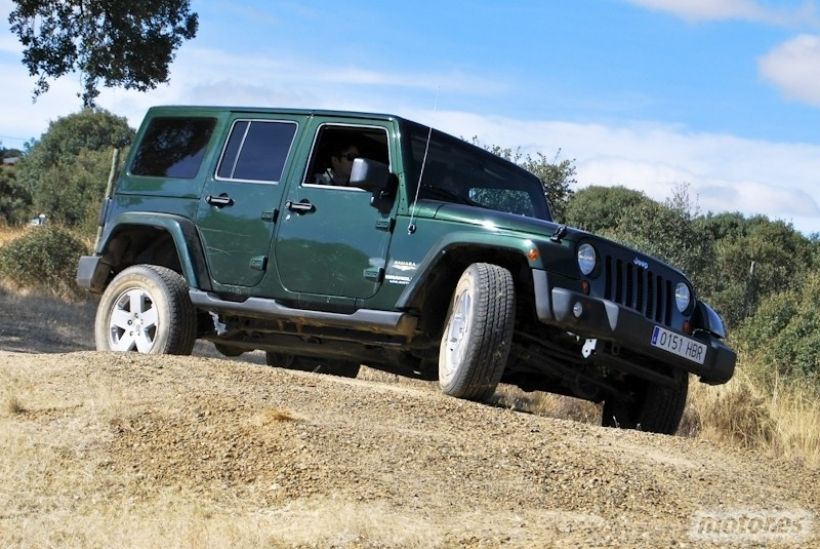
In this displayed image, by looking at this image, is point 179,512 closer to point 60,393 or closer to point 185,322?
point 60,393

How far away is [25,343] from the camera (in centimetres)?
1202

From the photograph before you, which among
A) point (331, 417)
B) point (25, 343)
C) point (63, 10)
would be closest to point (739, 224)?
point (63, 10)

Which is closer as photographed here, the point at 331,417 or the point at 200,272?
the point at 331,417

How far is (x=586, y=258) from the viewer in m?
7.26

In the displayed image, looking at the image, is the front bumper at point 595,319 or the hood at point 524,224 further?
the hood at point 524,224

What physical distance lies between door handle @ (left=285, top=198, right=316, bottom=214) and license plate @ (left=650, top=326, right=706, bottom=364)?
2.30 metres

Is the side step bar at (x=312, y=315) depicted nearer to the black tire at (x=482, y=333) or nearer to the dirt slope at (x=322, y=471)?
the black tire at (x=482, y=333)

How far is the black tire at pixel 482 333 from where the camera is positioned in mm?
7047

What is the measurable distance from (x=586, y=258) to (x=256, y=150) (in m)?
→ 2.66

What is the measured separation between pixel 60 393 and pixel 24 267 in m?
12.2

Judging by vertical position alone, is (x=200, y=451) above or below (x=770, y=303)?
below

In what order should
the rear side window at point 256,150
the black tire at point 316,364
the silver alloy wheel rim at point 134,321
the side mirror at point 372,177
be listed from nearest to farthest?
the side mirror at point 372,177
the rear side window at point 256,150
the silver alloy wheel rim at point 134,321
the black tire at point 316,364

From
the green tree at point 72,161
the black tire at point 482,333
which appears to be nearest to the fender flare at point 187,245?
the black tire at point 482,333

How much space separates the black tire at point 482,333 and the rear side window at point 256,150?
1.93m
